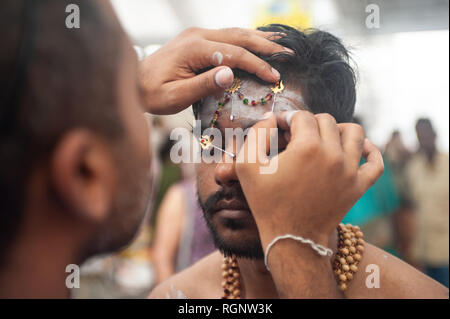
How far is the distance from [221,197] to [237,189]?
0.06m

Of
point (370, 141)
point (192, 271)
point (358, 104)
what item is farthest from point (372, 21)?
point (192, 271)

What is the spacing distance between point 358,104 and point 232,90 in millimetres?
290

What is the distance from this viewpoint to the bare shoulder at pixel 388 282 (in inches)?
34.6

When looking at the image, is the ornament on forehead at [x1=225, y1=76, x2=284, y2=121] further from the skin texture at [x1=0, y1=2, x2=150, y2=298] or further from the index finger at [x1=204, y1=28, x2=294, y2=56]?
the skin texture at [x1=0, y1=2, x2=150, y2=298]

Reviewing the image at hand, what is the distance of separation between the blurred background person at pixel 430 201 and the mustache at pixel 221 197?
0.54 metres

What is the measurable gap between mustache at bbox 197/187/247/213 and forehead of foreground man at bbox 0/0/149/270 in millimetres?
329

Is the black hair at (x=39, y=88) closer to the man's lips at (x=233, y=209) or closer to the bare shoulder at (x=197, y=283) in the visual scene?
the man's lips at (x=233, y=209)

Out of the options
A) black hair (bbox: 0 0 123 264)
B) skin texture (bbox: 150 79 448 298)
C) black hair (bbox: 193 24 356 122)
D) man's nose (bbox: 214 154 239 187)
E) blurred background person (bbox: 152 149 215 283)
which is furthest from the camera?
blurred background person (bbox: 152 149 215 283)

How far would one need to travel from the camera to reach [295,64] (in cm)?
86

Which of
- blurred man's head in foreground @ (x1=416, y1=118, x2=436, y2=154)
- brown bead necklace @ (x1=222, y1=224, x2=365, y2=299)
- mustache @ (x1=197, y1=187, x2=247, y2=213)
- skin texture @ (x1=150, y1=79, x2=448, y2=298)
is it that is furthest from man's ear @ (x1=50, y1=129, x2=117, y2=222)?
blurred man's head in foreground @ (x1=416, y1=118, x2=436, y2=154)

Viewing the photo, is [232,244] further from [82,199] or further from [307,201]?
[82,199]

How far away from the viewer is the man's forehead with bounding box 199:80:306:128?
0.83m

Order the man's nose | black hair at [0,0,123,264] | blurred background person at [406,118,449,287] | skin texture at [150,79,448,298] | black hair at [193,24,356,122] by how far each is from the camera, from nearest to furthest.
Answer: black hair at [0,0,123,264] < skin texture at [150,79,448,298] < the man's nose < black hair at [193,24,356,122] < blurred background person at [406,118,449,287]

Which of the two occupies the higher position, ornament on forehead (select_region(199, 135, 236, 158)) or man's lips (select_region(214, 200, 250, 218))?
ornament on forehead (select_region(199, 135, 236, 158))
